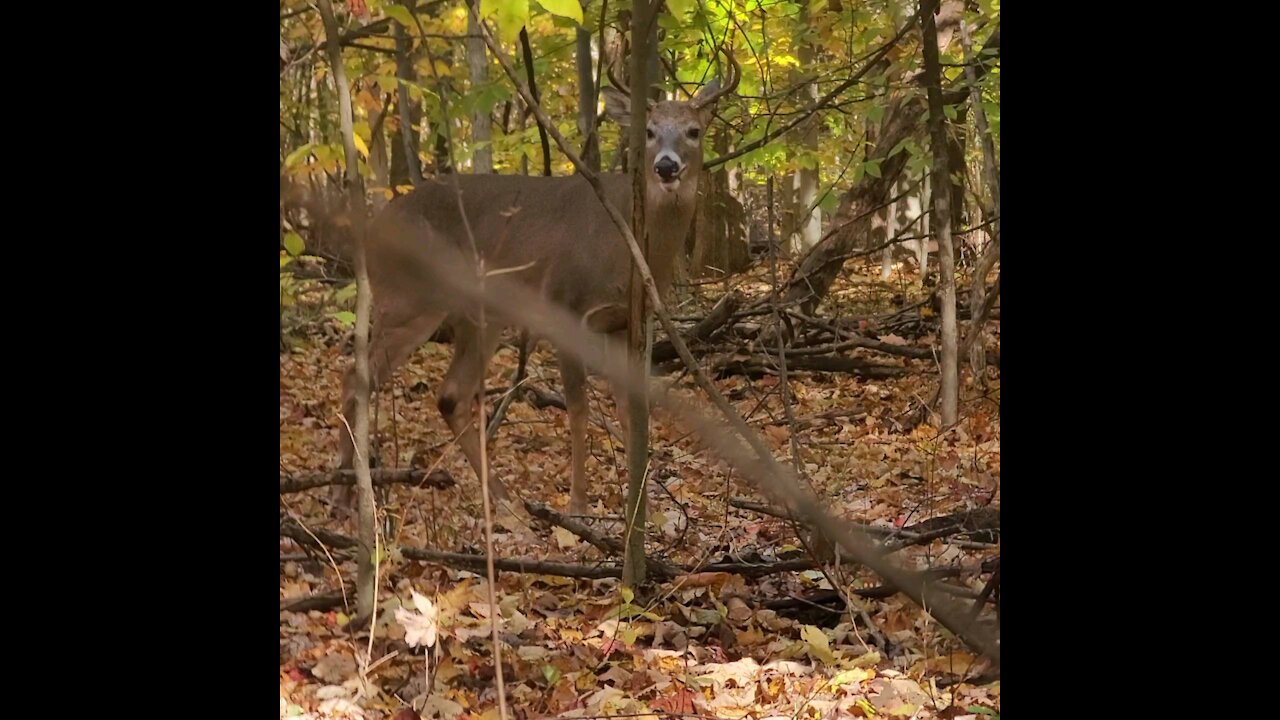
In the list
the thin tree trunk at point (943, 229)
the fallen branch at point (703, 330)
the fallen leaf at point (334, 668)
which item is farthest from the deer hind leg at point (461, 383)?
the fallen leaf at point (334, 668)

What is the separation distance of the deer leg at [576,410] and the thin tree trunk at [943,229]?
1.71 meters

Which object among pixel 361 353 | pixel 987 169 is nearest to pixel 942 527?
pixel 361 353

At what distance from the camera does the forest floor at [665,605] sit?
2.78 meters

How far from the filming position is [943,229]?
5.81 metres

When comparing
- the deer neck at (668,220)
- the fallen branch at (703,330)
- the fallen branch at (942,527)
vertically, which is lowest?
the fallen branch at (942,527)

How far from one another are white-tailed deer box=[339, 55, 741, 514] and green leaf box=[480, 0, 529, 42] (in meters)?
2.87

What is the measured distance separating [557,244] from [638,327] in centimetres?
284

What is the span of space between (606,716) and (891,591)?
1.13 m

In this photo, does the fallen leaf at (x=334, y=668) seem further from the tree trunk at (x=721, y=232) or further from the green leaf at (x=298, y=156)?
the tree trunk at (x=721, y=232)

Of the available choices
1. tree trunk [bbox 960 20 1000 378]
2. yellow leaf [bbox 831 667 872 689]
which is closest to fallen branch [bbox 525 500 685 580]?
yellow leaf [bbox 831 667 872 689]

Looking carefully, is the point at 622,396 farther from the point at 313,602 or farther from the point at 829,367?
the point at 829,367

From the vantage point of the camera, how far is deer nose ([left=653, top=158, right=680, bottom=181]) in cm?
566
